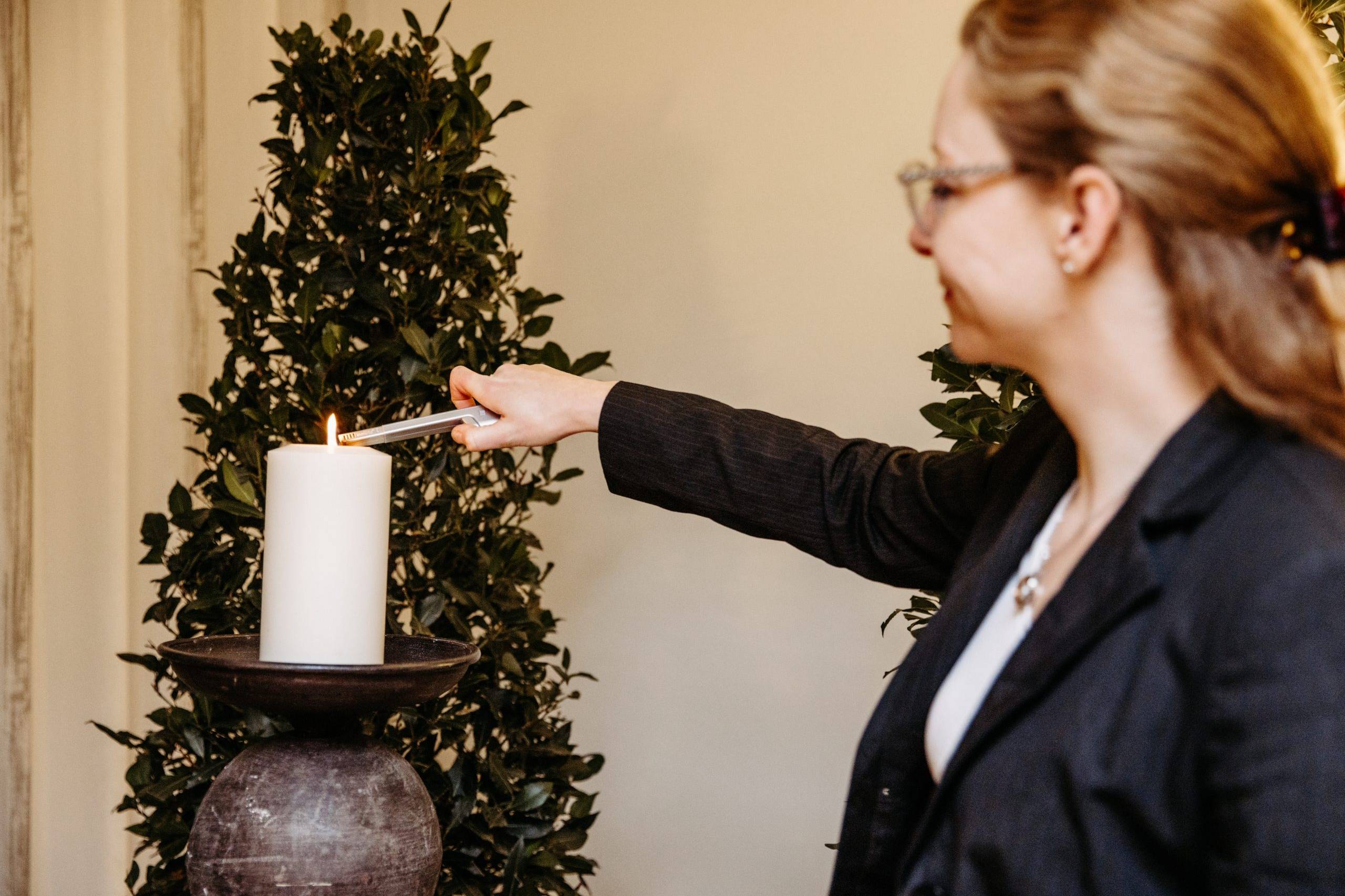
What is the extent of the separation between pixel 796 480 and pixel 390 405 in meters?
0.81

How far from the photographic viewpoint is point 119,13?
2.36m

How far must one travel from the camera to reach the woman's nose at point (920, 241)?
93 centimetres

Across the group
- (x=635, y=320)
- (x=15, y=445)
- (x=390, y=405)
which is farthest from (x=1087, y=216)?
(x=15, y=445)

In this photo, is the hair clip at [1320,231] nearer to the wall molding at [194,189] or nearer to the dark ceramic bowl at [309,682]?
the dark ceramic bowl at [309,682]

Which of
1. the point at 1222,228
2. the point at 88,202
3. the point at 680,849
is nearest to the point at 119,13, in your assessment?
the point at 88,202

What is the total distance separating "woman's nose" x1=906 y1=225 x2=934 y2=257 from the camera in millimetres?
929

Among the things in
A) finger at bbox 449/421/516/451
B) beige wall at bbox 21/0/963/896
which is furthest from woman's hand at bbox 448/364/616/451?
beige wall at bbox 21/0/963/896

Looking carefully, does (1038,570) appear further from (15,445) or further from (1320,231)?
(15,445)

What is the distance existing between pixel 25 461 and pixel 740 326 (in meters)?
1.40

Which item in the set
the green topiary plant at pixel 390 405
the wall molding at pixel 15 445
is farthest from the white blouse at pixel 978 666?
the wall molding at pixel 15 445

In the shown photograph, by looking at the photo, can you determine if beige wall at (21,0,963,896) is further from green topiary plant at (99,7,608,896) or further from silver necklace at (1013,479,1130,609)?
silver necklace at (1013,479,1130,609)

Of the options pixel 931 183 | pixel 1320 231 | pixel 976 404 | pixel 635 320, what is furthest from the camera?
pixel 635 320

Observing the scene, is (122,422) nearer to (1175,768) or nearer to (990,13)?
(990,13)

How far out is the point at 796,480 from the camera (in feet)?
4.09
